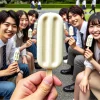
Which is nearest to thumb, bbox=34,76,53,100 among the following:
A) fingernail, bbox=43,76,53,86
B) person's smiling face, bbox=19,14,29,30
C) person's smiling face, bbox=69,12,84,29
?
fingernail, bbox=43,76,53,86

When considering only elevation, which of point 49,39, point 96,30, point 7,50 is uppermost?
point 49,39

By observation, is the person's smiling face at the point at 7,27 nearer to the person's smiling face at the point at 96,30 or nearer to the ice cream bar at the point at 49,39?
the person's smiling face at the point at 96,30

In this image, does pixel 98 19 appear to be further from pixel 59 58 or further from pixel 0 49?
pixel 59 58

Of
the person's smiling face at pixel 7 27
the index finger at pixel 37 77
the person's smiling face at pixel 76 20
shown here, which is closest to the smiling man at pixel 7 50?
the person's smiling face at pixel 7 27

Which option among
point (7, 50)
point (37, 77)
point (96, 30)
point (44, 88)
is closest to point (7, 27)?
point (7, 50)

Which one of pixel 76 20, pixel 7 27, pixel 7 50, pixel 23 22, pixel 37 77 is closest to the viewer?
pixel 37 77

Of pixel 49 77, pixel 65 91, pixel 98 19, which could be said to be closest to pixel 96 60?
pixel 98 19

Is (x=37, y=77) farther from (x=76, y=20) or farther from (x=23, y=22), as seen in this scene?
(x=23, y=22)
